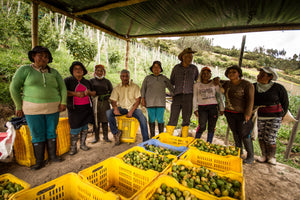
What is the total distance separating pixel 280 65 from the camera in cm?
1020

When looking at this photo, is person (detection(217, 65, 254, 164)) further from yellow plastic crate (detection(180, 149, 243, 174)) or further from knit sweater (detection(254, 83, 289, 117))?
yellow plastic crate (detection(180, 149, 243, 174))

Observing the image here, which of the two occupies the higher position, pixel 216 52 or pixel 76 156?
pixel 216 52

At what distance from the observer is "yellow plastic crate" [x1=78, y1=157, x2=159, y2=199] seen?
154cm

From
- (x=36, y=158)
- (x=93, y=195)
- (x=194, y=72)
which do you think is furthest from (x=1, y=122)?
(x=194, y=72)

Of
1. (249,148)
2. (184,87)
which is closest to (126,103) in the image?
(184,87)

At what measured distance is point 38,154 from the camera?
2.68m

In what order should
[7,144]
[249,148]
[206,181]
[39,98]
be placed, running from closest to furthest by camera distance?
[206,181] < [7,144] < [39,98] < [249,148]

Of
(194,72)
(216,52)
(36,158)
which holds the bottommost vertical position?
(36,158)

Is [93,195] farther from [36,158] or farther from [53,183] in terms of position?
[36,158]

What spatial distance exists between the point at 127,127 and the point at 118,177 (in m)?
2.16

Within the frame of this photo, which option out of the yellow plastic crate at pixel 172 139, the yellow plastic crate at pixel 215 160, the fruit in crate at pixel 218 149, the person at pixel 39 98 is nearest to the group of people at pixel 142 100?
the person at pixel 39 98

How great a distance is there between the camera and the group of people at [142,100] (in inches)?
99.7

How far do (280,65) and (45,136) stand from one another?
1336 cm

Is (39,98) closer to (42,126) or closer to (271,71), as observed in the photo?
(42,126)
